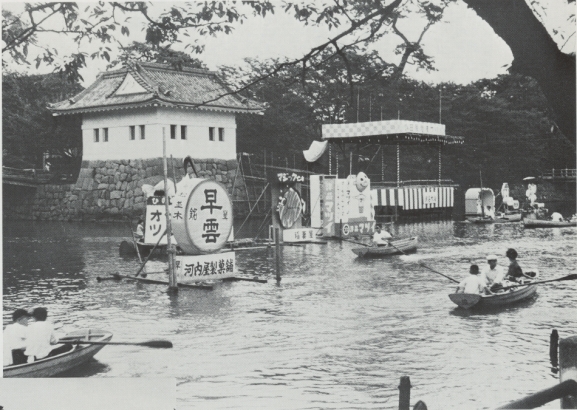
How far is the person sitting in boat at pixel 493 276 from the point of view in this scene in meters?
8.20

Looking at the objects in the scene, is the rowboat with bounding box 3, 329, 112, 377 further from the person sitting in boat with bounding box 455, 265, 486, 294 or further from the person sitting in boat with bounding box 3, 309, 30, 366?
the person sitting in boat with bounding box 455, 265, 486, 294

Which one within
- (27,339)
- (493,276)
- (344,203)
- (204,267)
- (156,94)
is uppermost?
(156,94)

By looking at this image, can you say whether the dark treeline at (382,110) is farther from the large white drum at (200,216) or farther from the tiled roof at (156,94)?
the large white drum at (200,216)

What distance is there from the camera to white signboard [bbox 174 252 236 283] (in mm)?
9094

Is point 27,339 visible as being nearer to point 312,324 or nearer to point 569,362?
point 312,324

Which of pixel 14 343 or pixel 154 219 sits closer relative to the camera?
pixel 14 343

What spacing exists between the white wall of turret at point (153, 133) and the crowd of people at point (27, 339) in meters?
4.05

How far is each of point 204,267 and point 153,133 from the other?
2.12 metres

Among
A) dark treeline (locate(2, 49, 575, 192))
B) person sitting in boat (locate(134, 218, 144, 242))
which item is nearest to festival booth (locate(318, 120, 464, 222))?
dark treeline (locate(2, 49, 575, 192))

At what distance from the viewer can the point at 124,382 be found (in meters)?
5.50

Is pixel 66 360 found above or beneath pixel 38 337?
beneath

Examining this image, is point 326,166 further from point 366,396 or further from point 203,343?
point 366,396

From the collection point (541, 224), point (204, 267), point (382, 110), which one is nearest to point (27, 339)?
point (204, 267)

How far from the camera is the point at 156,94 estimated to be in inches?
400
